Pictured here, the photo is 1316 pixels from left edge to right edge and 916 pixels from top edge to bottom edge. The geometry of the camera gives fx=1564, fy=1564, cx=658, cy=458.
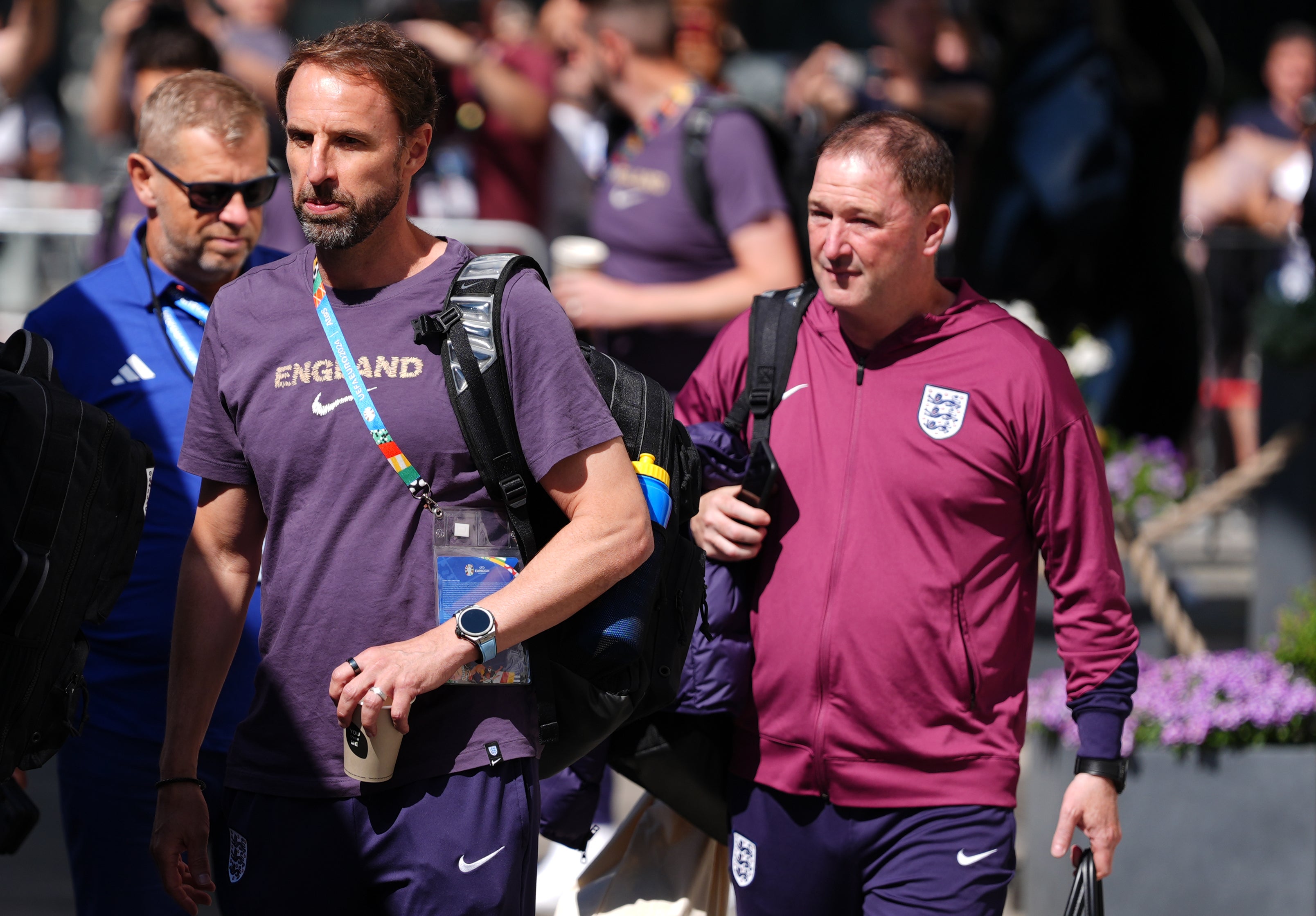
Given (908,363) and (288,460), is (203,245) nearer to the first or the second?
(288,460)

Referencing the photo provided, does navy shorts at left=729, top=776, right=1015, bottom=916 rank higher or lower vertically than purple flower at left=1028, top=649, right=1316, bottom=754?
higher

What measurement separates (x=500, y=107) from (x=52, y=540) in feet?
17.0

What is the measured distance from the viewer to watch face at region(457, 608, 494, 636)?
2.56m

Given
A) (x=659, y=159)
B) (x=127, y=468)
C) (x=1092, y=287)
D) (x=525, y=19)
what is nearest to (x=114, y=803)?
(x=127, y=468)

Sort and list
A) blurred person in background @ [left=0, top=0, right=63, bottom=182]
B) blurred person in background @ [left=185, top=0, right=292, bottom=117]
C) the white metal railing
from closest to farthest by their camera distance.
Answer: blurred person in background @ [left=185, top=0, right=292, bottom=117], blurred person in background @ [left=0, top=0, right=63, bottom=182], the white metal railing

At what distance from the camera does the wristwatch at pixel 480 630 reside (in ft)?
8.39

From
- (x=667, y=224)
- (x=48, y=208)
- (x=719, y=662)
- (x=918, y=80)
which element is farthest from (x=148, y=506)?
(x=48, y=208)

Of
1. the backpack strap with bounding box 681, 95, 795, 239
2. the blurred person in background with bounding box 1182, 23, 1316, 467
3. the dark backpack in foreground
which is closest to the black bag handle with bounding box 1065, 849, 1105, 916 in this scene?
the dark backpack in foreground

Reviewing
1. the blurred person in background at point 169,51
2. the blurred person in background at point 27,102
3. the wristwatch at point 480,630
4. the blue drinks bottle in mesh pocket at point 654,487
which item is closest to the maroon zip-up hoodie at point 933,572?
the blue drinks bottle in mesh pocket at point 654,487

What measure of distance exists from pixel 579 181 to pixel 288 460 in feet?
18.1

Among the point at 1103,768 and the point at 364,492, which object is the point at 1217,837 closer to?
the point at 1103,768

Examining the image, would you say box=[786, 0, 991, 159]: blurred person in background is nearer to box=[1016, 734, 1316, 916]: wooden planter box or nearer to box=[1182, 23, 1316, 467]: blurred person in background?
box=[1182, 23, 1316, 467]: blurred person in background

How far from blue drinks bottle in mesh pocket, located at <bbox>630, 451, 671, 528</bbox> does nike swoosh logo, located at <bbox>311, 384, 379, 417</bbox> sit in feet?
1.64

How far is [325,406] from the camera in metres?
2.74
